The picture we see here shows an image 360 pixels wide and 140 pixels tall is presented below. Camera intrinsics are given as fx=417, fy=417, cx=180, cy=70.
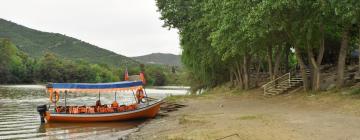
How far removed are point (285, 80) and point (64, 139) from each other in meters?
24.0

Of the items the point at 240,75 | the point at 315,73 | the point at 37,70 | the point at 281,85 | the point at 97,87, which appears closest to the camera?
the point at 97,87

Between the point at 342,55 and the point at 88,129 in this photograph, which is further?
the point at 342,55

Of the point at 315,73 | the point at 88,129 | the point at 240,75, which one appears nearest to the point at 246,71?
the point at 240,75

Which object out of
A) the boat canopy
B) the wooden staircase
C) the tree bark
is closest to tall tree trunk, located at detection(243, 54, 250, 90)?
the wooden staircase

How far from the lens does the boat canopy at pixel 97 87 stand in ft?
92.5

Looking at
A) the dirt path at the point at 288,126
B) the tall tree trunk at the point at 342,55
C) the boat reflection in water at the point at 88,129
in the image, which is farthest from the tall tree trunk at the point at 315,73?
the boat reflection in water at the point at 88,129

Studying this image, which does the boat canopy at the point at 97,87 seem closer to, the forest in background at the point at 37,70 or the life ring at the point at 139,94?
the life ring at the point at 139,94

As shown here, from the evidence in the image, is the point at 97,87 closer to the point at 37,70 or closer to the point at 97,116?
the point at 97,116

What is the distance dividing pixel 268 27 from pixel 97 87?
12.4 m

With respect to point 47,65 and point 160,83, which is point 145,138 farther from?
point 160,83

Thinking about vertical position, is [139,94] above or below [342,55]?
below

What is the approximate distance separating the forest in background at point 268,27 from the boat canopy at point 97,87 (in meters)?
7.68

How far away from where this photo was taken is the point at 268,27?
28469 millimetres

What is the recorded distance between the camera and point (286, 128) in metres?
17.2
